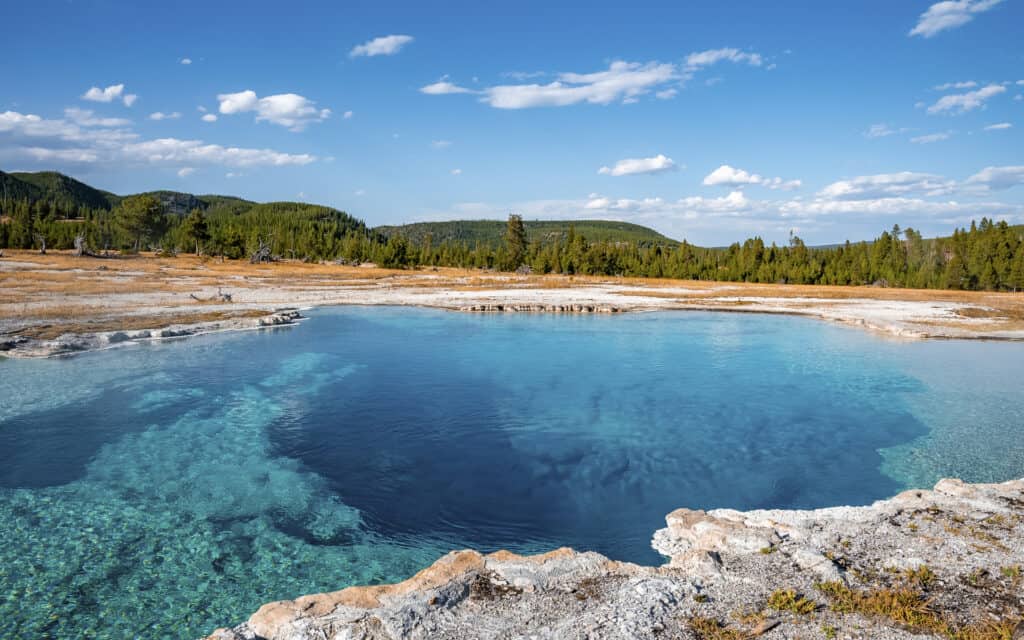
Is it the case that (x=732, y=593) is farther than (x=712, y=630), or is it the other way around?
(x=732, y=593)

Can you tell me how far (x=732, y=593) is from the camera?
7254 mm

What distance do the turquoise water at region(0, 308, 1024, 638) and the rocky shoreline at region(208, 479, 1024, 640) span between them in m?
1.97

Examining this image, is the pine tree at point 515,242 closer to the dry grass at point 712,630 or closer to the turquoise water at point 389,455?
the turquoise water at point 389,455

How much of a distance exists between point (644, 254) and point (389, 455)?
11130 centimetres

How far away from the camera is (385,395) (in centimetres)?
2061

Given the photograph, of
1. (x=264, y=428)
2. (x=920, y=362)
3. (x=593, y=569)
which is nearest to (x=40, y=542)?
(x=264, y=428)

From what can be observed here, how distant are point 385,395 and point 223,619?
1256 centimetres

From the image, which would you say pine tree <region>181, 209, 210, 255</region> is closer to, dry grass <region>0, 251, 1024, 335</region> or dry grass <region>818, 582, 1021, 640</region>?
dry grass <region>0, 251, 1024, 335</region>

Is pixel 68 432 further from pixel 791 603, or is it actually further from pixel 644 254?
pixel 644 254

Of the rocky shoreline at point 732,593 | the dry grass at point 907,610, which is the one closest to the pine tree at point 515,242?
the rocky shoreline at point 732,593

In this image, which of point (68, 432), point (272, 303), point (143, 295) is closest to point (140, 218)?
point (143, 295)

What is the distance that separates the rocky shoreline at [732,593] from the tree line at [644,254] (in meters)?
93.8

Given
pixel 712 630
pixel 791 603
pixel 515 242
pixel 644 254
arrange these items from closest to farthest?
1. pixel 712 630
2. pixel 791 603
3. pixel 644 254
4. pixel 515 242

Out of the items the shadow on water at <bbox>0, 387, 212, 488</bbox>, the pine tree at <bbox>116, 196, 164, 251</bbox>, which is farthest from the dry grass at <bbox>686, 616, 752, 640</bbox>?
the pine tree at <bbox>116, 196, 164, 251</bbox>
